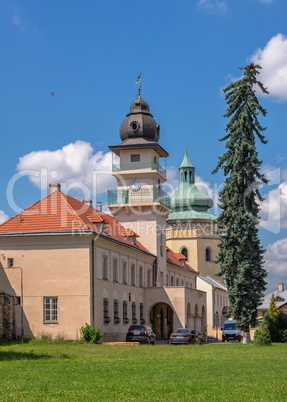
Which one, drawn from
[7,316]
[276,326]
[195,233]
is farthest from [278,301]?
[7,316]

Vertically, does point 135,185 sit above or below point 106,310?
above

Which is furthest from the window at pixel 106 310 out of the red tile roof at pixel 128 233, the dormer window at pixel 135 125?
the dormer window at pixel 135 125

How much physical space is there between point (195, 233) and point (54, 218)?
1854 inches

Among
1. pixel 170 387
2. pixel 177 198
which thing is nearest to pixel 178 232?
pixel 177 198

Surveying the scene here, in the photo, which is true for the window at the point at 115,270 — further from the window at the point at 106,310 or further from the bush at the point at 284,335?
the bush at the point at 284,335

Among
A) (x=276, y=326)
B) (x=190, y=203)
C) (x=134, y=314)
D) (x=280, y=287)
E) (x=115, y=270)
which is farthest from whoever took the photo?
(x=280, y=287)

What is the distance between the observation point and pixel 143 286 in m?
55.8

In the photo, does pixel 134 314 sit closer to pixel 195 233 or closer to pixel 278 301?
pixel 195 233

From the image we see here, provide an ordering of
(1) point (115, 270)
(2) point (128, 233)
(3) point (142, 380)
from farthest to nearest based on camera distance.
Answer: (2) point (128, 233) < (1) point (115, 270) < (3) point (142, 380)

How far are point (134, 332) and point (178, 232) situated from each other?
47.9m

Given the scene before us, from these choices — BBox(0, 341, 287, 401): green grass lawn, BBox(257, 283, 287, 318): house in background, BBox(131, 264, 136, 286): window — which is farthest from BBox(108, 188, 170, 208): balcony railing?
BBox(257, 283, 287, 318): house in background

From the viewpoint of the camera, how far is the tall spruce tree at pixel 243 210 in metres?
43.5

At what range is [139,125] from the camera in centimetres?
5850

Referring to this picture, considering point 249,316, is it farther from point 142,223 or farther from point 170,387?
point 170,387
